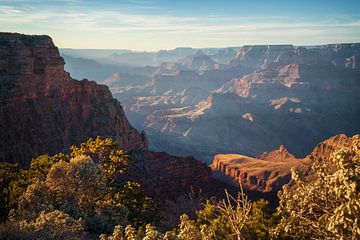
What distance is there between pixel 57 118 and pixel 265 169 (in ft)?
152

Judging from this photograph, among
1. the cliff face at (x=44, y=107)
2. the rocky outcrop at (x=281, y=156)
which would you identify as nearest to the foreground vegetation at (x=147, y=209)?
the cliff face at (x=44, y=107)

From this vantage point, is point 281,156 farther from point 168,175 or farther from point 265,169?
point 168,175

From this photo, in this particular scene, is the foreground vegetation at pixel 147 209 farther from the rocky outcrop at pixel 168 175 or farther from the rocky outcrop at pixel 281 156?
the rocky outcrop at pixel 281 156

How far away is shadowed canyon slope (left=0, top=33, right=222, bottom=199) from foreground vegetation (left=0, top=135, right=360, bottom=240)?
21.5 metres

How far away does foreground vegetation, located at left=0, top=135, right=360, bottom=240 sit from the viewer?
8898 millimetres

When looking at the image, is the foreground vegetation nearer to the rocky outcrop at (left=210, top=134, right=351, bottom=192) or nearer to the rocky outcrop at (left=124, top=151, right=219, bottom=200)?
the rocky outcrop at (left=124, top=151, right=219, bottom=200)

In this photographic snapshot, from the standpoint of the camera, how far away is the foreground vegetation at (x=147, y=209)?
29.2 feet

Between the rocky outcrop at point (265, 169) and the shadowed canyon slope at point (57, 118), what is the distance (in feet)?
76.9

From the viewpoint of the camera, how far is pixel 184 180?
5409cm

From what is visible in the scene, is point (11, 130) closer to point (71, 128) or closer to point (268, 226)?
point (71, 128)

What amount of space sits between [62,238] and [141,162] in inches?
1537

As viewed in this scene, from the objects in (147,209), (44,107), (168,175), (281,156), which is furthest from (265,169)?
(147,209)

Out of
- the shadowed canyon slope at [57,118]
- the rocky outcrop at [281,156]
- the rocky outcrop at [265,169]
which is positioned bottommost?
the rocky outcrop at [281,156]

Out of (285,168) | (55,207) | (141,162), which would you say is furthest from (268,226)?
(285,168)
